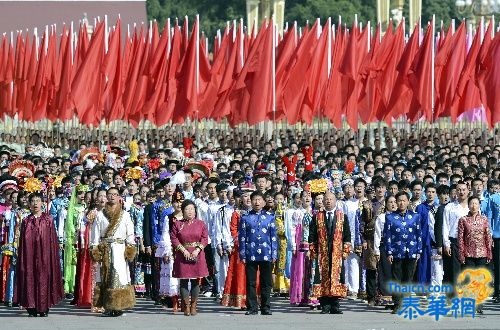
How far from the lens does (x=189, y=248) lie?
15656mm

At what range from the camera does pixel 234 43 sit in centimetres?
3045

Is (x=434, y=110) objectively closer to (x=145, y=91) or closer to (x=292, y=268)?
(x=145, y=91)

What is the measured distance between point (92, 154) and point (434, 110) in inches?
260

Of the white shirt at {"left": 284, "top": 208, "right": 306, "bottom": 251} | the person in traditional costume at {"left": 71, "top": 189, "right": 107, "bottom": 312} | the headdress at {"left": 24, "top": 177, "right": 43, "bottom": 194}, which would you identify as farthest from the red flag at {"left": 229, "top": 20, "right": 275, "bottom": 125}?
the headdress at {"left": 24, "top": 177, "right": 43, "bottom": 194}

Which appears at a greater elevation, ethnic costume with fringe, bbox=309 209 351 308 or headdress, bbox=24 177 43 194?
headdress, bbox=24 177 43 194

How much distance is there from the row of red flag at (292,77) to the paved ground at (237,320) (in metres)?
11.9

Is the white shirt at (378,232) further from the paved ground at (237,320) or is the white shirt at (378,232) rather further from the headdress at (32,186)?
the headdress at (32,186)

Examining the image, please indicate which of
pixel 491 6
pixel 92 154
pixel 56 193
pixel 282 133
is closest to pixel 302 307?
pixel 56 193

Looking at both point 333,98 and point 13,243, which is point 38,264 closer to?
point 13,243

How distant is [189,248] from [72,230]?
7.44 feet

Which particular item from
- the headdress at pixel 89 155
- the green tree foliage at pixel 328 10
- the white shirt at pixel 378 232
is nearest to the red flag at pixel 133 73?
the headdress at pixel 89 155

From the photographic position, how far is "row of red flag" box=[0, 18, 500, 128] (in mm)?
28234

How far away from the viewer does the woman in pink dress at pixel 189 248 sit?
15.6 metres

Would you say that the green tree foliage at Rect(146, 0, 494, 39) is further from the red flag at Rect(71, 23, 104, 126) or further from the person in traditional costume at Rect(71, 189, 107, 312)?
the person in traditional costume at Rect(71, 189, 107, 312)
